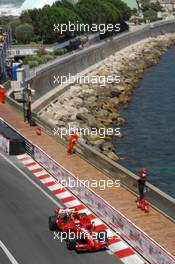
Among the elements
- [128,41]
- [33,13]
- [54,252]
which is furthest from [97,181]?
[128,41]

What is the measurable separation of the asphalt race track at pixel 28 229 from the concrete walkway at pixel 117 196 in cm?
239

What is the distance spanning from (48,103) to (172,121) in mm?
14351

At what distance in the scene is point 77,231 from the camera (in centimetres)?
2375

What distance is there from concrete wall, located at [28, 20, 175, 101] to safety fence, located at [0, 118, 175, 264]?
26517mm

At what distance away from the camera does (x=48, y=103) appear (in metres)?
60.8

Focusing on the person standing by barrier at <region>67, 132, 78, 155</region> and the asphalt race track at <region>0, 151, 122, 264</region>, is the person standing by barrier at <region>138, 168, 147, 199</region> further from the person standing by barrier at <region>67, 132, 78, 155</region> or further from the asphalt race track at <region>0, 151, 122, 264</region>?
the person standing by barrier at <region>67, 132, 78, 155</region>

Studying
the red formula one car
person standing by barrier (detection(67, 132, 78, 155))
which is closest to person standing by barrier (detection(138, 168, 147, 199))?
the red formula one car

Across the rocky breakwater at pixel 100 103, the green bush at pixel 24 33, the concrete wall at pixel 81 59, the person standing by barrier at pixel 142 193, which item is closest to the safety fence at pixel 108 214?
the person standing by barrier at pixel 142 193

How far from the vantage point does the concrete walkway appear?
81.0 feet

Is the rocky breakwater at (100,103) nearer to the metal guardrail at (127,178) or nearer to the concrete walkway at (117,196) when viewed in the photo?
the concrete walkway at (117,196)

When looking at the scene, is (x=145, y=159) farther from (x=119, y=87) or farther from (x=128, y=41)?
(x=128, y=41)

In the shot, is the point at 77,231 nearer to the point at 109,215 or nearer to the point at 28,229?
the point at 109,215

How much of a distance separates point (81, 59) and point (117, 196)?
55.6 metres

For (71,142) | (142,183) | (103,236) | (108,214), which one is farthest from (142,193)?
(71,142)
